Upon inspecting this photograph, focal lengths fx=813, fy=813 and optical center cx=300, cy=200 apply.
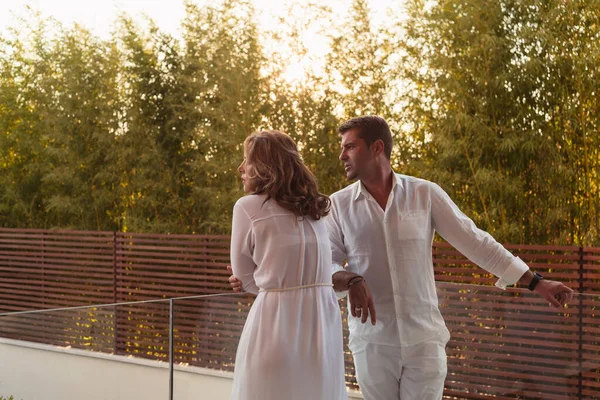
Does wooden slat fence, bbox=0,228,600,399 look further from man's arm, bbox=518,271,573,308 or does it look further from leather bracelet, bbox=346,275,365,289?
leather bracelet, bbox=346,275,365,289

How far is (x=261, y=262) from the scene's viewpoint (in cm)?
186

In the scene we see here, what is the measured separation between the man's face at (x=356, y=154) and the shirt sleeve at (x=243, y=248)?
33 cm

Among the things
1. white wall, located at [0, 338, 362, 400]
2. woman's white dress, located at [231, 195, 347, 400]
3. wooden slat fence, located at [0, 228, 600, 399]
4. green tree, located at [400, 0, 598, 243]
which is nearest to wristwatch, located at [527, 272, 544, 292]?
wooden slat fence, located at [0, 228, 600, 399]

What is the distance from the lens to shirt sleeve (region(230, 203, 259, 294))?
1853 mm

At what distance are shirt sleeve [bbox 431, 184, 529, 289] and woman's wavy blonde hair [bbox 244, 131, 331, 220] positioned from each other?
356 millimetres

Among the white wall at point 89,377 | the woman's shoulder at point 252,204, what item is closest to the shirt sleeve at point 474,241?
the woman's shoulder at point 252,204

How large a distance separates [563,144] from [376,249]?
151 inches

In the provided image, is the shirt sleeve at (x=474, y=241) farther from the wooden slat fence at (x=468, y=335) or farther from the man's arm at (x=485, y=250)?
the wooden slat fence at (x=468, y=335)

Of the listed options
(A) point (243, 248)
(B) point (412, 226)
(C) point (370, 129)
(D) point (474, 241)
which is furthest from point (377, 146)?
(A) point (243, 248)

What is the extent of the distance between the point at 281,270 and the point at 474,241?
0.52m

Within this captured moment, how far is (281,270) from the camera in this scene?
1.84 m

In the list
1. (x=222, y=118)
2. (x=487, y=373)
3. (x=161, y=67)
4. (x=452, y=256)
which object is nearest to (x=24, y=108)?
(x=161, y=67)

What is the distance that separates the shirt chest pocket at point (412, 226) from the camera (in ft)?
6.55

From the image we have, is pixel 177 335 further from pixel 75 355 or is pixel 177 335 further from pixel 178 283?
pixel 178 283
